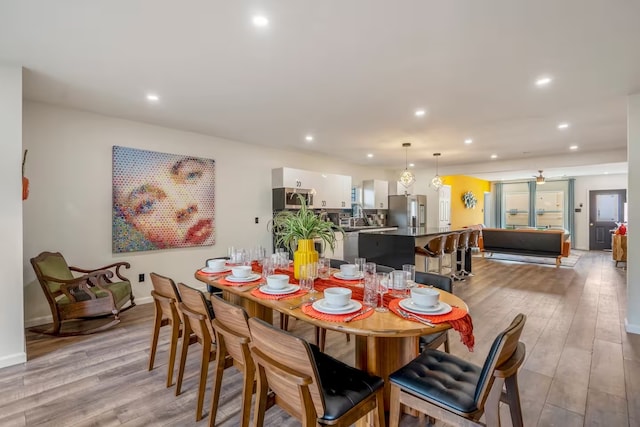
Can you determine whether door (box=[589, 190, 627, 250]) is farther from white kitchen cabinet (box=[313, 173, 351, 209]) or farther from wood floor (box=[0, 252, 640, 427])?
white kitchen cabinet (box=[313, 173, 351, 209])

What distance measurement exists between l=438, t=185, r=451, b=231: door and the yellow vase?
287 inches

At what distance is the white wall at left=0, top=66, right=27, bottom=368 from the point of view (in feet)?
8.72

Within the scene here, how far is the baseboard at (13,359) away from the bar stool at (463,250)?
20.2 feet

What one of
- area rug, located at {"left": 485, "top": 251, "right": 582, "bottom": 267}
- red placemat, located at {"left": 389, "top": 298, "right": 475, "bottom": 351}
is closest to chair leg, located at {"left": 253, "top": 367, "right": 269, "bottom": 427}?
red placemat, located at {"left": 389, "top": 298, "right": 475, "bottom": 351}

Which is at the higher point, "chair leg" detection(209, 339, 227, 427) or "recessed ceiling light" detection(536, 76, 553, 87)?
"recessed ceiling light" detection(536, 76, 553, 87)

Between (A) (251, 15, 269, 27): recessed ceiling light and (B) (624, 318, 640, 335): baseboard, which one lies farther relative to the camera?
(B) (624, 318, 640, 335): baseboard

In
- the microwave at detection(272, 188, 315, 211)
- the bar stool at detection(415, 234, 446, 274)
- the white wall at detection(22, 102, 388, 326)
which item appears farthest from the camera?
the microwave at detection(272, 188, 315, 211)

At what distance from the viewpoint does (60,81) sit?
2.97 m

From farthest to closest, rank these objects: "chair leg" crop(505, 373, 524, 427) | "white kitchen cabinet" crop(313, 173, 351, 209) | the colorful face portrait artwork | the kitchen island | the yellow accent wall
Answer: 1. the yellow accent wall
2. "white kitchen cabinet" crop(313, 173, 351, 209)
3. the kitchen island
4. the colorful face portrait artwork
5. "chair leg" crop(505, 373, 524, 427)

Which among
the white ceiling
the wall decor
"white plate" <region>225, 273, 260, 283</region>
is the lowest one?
"white plate" <region>225, 273, 260, 283</region>

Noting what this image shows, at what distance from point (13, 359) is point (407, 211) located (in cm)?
740

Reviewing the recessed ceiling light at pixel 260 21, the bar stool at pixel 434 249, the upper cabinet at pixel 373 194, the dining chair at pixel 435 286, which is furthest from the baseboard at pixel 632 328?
the upper cabinet at pixel 373 194

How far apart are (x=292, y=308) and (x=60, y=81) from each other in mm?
3173

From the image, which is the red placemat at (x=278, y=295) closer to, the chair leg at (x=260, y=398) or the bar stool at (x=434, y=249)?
the chair leg at (x=260, y=398)
